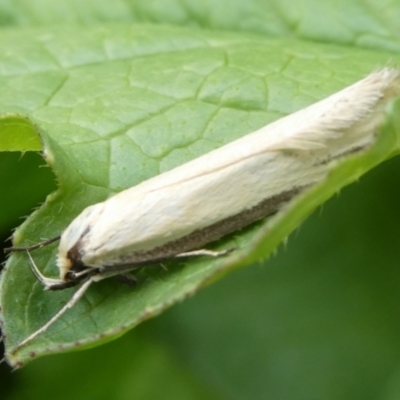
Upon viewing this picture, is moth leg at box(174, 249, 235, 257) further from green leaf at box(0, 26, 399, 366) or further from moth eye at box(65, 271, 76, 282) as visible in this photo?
moth eye at box(65, 271, 76, 282)

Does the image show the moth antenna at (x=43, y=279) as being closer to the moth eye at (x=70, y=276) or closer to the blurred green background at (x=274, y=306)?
the moth eye at (x=70, y=276)

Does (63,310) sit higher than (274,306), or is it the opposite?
(63,310)

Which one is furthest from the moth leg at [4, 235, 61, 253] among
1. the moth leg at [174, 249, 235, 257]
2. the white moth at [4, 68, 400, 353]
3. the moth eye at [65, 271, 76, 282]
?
the moth leg at [174, 249, 235, 257]

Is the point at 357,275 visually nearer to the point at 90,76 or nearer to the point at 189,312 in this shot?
the point at 189,312

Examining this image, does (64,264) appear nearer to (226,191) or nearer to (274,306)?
(226,191)

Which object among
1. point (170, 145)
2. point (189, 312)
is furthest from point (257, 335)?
point (170, 145)

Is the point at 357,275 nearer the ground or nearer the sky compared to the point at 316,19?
nearer the ground

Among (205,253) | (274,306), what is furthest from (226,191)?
(274,306)
